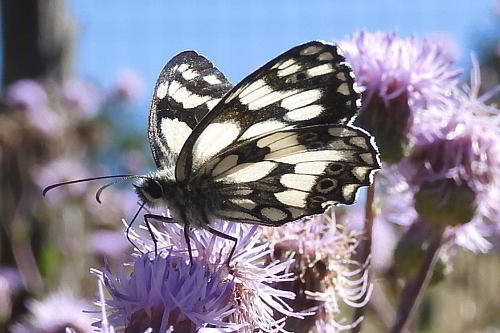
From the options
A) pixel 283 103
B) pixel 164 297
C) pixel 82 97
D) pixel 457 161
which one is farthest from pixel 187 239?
pixel 82 97

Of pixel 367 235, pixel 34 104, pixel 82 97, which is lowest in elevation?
pixel 82 97

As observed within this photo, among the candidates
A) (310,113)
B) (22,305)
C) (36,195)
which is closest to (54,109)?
(36,195)

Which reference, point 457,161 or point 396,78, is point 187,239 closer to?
point 396,78

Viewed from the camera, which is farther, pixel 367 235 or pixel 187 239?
pixel 367 235

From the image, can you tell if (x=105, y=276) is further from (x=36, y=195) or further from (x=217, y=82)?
(x=36, y=195)

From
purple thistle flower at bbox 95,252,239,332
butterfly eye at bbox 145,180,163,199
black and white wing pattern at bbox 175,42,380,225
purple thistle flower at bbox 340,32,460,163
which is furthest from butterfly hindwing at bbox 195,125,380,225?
purple thistle flower at bbox 340,32,460,163

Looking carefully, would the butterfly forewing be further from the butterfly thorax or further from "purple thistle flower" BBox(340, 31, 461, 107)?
"purple thistle flower" BBox(340, 31, 461, 107)

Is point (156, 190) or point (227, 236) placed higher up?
point (156, 190)

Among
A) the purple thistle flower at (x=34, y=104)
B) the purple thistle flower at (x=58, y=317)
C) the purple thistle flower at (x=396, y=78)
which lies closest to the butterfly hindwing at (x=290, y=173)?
the purple thistle flower at (x=396, y=78)

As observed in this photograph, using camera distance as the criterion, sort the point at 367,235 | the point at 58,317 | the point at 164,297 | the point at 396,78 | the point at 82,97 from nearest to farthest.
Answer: the point at 164,297, the point at 367,235, the point at 396,78, the point at 58,317, the point at 82,97
